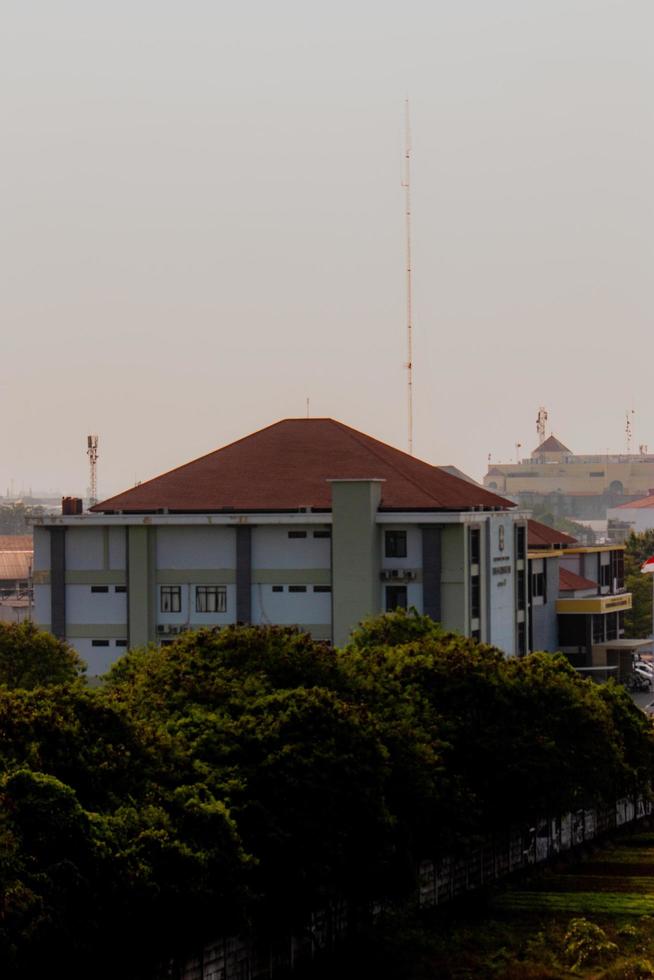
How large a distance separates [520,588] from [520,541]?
179cm

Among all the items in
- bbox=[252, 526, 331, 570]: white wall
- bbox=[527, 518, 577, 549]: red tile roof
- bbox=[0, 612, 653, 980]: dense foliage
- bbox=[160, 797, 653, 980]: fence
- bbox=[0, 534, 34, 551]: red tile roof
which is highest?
bbox=[0, 534, 34, 551]: red tile roof

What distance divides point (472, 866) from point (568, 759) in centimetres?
330

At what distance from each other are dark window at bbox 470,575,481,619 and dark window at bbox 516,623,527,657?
5185 mm

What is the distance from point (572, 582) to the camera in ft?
277

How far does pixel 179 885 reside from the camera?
92.8ft

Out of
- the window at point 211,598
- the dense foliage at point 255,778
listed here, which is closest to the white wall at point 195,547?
the window at point 211,598

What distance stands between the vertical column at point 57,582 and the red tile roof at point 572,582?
73.3 ft

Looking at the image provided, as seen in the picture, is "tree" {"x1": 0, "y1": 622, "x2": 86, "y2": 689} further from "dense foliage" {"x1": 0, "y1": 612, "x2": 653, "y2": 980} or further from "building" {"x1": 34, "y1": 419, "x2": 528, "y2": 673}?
"building" {"x1": 34, "y1": 419, "x2": 528, "y2": 673}

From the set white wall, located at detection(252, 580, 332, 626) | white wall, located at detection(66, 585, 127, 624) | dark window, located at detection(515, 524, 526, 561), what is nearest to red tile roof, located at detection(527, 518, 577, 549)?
dark window, located at detection(515, 524, 526, 561)

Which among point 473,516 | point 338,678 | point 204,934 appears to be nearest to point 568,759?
point 338,678

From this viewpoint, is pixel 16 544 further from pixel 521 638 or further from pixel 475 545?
pixel 475 545

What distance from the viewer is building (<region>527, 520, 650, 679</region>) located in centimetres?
8025

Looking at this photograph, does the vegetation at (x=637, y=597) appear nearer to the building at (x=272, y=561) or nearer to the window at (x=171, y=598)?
the building at (x=272, y=561)

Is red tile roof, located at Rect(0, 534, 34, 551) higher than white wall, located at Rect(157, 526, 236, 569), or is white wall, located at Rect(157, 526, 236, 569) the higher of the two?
red tile roof, located at Rect(0, 534, 34, 551)
